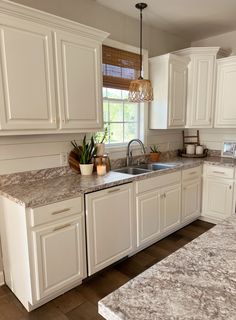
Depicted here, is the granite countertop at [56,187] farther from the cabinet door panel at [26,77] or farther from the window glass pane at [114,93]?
the window glass pane at [114,93]

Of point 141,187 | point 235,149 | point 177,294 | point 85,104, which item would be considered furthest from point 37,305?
point 235,149

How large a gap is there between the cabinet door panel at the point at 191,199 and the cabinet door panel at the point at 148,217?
22.5 inches

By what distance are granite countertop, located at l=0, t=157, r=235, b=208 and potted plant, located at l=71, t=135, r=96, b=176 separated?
3.1 inches

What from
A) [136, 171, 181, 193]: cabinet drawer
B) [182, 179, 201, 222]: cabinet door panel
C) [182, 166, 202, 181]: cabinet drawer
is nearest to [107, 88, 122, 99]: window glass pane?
[136, 171, 181, 193]: cabinet drawer

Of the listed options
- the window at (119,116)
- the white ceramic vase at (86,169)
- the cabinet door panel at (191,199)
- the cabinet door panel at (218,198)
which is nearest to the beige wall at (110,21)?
the window at (119,116)

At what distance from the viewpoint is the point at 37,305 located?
1.86 metres

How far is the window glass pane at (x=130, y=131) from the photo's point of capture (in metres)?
3.21

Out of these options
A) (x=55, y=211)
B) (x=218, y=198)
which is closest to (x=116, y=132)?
(x=55, y=211)

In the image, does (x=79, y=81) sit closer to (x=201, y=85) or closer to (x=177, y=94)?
(x=177, y=94)

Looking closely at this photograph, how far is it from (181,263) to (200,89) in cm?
302

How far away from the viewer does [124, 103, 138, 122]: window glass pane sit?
10.4 ft

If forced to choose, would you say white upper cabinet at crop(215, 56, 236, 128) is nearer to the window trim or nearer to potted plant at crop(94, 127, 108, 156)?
the window trim

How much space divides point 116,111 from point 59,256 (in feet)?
6.11

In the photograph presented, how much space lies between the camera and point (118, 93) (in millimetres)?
3025
